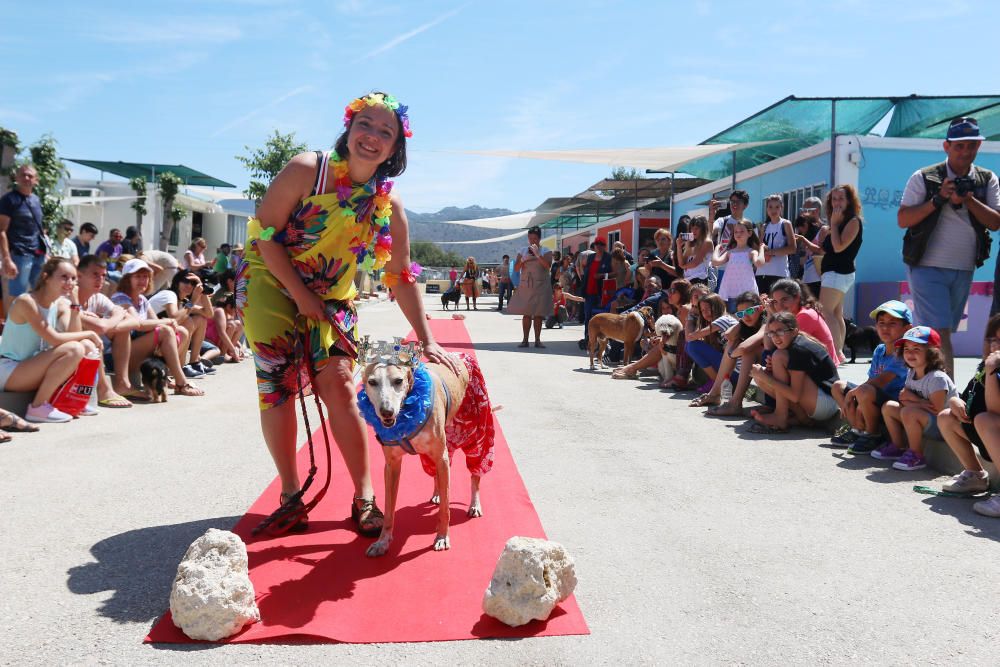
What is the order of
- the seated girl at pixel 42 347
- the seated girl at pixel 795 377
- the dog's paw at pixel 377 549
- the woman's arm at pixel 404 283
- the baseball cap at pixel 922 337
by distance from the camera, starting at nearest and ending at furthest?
the dog's paw at pixel 377 549 → the woman's arm at pixel 404 283 → the baseball cap at pixel 922 337 → the seated girl at pixel 42 347 → the seated girl at pixel 795 377

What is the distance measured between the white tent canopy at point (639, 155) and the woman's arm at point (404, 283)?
11346mm

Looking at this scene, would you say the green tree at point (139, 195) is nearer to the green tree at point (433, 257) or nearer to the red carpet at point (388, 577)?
the red carpet at point (388, 577)

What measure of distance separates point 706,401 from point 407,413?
17.1 feet

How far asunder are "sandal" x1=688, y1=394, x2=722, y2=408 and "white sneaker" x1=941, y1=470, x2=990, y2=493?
3299 millimetres

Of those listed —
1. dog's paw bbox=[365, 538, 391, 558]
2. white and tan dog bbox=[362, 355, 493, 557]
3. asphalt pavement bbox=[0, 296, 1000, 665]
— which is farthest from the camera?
dog's paw bbox=[365, 538, 391, 558]

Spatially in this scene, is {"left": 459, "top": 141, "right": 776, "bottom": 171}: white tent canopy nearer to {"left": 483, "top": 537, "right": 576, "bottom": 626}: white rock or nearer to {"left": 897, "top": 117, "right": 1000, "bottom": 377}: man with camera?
{"left": 897, "top": 117, "right": 1000, "bottom": 377}: man with camera

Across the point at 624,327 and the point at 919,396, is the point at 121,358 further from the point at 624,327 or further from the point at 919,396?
the point at 919,396

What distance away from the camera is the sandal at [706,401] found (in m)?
7.98

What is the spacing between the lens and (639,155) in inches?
613

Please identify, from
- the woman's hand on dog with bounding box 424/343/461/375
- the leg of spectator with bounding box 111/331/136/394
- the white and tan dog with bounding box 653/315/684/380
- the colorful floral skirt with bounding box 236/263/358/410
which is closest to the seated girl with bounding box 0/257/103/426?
the leg of spectator with bounding box 111/331/136/394

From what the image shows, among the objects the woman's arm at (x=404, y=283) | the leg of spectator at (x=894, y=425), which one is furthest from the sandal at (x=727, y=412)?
the woman's arm at (x=404, y=283)

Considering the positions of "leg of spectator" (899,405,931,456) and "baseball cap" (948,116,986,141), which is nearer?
"leg of spectator" (899,405,931,456)

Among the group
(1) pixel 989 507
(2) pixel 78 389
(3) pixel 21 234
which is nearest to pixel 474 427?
(1) pixel 989 507

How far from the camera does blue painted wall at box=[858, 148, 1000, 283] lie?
38.4ft
